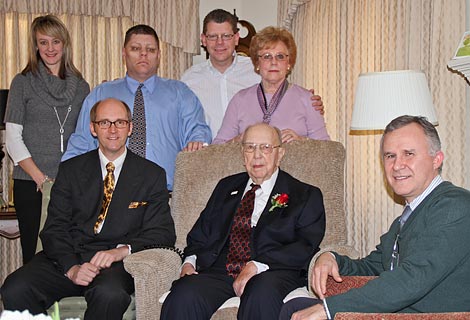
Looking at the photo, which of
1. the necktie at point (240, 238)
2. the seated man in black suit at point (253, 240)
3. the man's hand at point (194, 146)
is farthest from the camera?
the man's hand at point (194, 146)

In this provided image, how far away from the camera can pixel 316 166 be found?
4035 mm

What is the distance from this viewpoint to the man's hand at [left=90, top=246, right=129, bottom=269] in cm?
362

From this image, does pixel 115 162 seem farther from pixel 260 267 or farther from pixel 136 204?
pixel 260 267

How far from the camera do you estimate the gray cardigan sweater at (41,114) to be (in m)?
4.42

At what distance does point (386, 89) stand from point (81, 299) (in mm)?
1789

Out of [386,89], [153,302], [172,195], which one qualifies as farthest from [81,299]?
[386,89]

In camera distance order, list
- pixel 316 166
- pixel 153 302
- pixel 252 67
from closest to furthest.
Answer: pixel 153 302 < pixel 316 166 < pixel 252 67

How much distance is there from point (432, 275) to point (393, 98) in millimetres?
1212

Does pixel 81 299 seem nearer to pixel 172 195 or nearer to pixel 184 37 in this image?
pixel 172 195

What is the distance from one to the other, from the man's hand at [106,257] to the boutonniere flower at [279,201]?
0.79 m

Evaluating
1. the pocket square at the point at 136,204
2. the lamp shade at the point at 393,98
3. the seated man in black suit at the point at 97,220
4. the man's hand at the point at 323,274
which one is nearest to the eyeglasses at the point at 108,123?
the seated man in black suit at the point at 97,220

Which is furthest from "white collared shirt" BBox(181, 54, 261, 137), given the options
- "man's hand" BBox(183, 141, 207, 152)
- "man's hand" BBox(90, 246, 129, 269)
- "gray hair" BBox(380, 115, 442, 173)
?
"gray hair" BBox(380, 115, 442, 173)

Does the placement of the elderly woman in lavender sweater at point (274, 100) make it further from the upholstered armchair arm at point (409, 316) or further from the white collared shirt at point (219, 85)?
the upholstered armchair arm at point (409, 316)

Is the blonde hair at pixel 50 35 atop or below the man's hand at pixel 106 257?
atop
